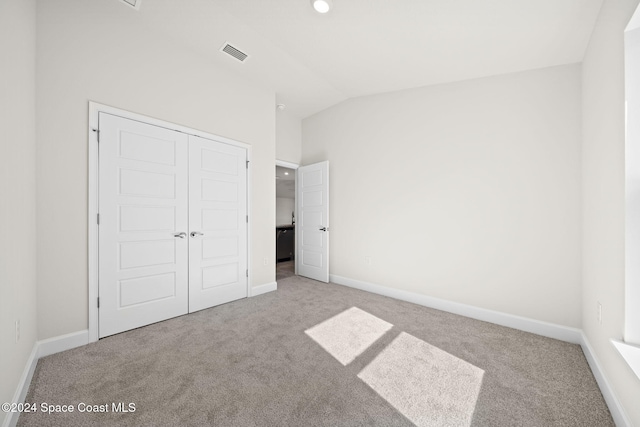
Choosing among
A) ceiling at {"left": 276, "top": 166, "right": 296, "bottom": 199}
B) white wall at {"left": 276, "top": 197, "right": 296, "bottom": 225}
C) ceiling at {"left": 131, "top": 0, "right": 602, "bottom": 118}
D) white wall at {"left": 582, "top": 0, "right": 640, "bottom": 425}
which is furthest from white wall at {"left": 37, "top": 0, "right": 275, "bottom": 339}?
white wall at {"left": 276, "top": 197, "right": 296, "bottom": 225}

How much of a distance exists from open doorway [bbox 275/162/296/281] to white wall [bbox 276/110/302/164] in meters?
0.19

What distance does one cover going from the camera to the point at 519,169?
99.6 inches

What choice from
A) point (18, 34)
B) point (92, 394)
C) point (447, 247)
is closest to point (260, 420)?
point (92, 394)

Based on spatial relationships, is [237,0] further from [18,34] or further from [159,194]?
[159,194]

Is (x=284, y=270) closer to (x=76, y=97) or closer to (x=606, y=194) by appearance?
(x=76, y=97)

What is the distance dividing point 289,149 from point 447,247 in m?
3.18

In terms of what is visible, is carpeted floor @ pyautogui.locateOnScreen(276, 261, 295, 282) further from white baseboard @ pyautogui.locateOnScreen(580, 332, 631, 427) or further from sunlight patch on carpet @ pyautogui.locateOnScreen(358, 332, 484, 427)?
white baseboard @ pyautogui.locateOnScreen(580, 332, 631, 427)

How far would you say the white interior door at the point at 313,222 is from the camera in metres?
4.24

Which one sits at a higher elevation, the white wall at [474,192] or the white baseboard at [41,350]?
the white wall at [474,192]

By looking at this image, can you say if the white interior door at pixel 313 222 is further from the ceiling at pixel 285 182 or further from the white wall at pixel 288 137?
the ceiling at pixel 285 182

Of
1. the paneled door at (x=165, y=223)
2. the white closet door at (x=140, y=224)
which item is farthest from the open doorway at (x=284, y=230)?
the white closet door at (x=140, y=224)

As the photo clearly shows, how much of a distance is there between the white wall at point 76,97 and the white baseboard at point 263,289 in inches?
69.0

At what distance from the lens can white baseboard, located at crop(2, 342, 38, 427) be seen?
1.26 meters

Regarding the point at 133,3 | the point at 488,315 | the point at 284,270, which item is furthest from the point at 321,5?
the point at 284,270
